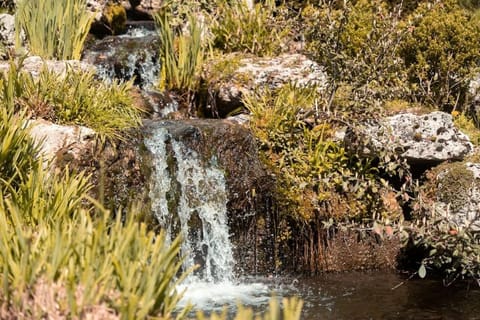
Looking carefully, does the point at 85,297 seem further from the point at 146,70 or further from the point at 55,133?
the point at 146,70

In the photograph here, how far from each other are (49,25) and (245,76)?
9.37ft

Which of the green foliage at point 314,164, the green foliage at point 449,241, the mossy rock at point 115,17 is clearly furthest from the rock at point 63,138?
the mossy rock at point 115,17

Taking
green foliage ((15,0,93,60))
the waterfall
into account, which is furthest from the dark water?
green foliage ((15,0,93,60))

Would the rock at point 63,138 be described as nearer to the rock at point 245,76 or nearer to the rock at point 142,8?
the rock at point 245,76

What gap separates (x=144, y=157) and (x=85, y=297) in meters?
4.50

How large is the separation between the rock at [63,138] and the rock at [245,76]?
8.94 ft

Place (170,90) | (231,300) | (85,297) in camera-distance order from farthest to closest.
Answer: (170,90), (231,300), (85,297)

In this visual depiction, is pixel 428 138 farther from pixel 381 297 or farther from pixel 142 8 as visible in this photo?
pixel 142 8

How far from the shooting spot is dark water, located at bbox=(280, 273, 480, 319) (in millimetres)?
6730

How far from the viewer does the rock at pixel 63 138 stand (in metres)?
7.34

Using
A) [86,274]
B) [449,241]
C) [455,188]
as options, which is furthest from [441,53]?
[86,274]

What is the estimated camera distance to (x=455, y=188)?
8156 millimetres

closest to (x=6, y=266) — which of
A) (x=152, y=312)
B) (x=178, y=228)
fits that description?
(x=152, y=312)

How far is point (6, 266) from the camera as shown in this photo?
3783 mm
